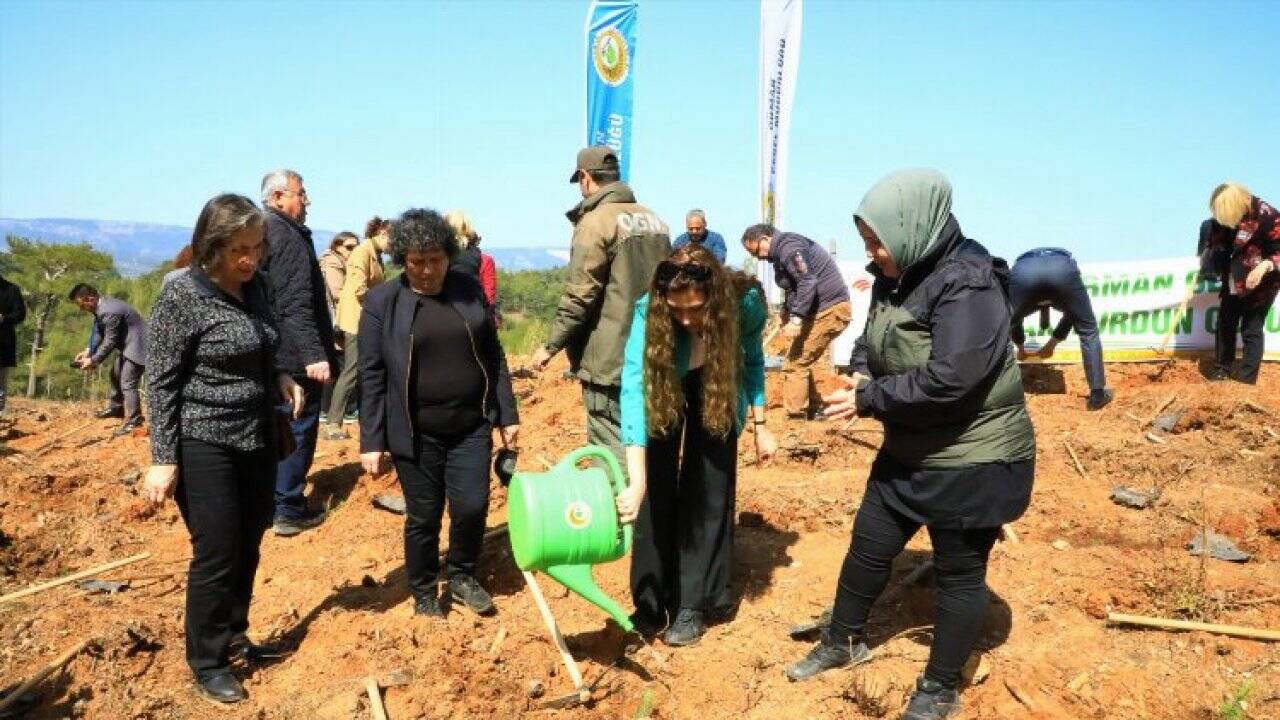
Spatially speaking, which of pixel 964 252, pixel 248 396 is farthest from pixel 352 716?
pixel 964 252

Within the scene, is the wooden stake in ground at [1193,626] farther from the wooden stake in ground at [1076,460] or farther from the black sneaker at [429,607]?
the black sneaker at [429,607]

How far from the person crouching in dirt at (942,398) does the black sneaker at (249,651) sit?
2.71 m

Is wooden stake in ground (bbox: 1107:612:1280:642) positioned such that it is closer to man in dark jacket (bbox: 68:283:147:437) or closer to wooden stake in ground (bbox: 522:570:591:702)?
wooden stake in ground (bbox: 522:570:591:702)

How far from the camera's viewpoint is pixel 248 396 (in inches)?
130

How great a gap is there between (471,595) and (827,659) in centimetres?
173

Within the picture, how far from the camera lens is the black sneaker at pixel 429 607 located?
405 centimetres

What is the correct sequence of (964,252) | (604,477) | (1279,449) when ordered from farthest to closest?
(1279,449) < (604,477) < (964,252)

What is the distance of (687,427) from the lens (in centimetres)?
365

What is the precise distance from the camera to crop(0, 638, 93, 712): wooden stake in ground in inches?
130

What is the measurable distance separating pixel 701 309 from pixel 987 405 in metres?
1.08

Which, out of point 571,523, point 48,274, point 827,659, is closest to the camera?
point 571,523

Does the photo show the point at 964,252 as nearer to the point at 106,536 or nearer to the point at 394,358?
the point at 394,358

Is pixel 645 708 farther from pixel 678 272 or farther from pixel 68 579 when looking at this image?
pixel 68 579

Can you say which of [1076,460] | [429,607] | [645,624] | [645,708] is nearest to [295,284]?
[429,607]
